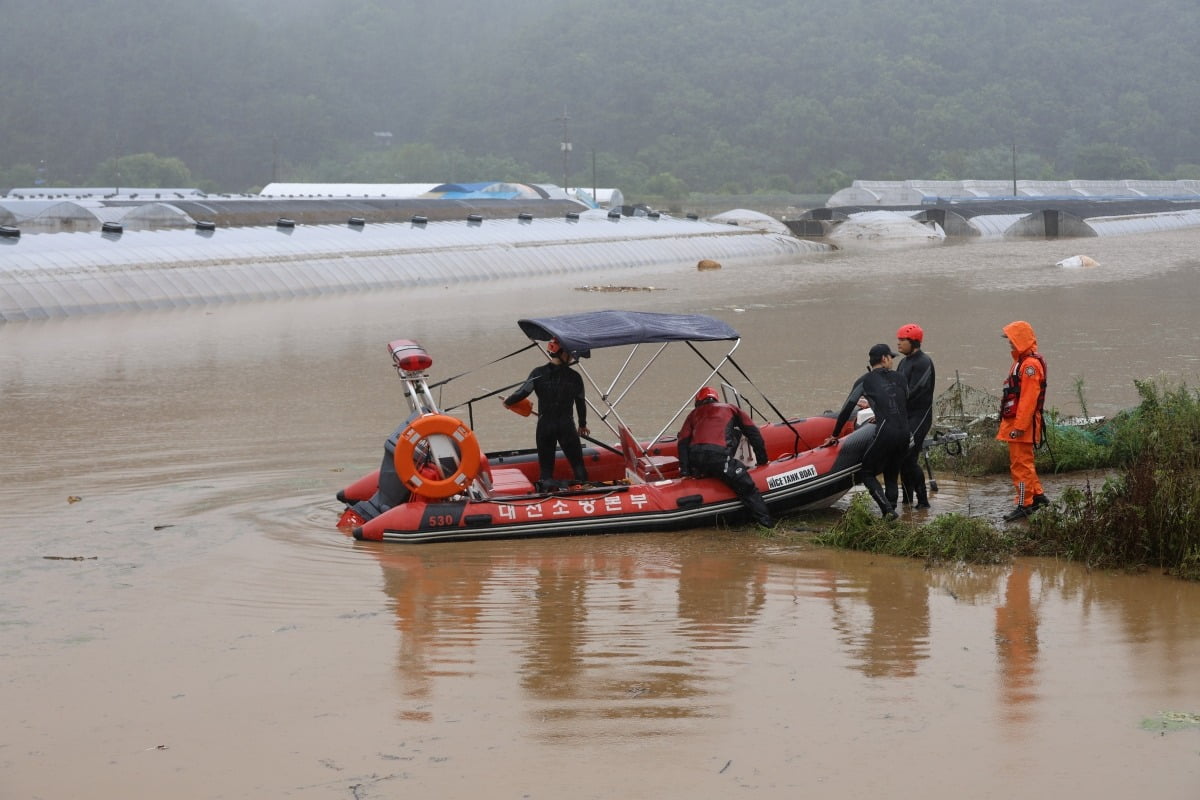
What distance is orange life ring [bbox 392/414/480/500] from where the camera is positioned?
11.4 meters

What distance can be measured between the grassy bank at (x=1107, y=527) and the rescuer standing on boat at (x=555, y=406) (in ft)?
7.74

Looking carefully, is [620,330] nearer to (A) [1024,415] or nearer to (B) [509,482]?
(B) [509,482]

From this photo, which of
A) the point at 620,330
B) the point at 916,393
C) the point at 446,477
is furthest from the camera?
the point at 620,330

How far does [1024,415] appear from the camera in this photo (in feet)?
35.9

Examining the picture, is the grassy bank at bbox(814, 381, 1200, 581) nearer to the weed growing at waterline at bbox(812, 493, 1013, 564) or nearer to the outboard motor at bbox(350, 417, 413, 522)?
the weed growing at waterline at bbox(812, 493, 1013, 564)

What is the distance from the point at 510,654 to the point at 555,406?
160 inches

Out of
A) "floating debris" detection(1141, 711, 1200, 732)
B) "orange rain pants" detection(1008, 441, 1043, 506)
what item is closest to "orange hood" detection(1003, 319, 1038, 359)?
"orange rain pants" detection(1008, 441, 1043, 506)

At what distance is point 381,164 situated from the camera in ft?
433

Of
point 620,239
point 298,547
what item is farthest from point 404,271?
point 298,547

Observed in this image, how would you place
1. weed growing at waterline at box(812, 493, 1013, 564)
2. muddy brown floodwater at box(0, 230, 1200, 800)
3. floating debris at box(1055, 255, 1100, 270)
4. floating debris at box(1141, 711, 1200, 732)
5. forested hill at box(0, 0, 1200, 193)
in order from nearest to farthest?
muddy brown floodwater at box(0, 230, 1200, 800) < floating debris at box(1141, 711, 1200, 732) < weed growing at waterline at box(812, 493, 1013, 564) < floating debris at box(1055, 255, 1100, 270) < forested hill at box(0, 0, 1200, 193)

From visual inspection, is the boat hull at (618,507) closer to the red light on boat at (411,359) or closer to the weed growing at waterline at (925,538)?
the weed growing at waterline at (925,538)

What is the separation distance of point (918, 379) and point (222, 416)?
9.53 meters

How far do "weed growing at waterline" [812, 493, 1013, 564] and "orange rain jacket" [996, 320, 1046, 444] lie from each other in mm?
757

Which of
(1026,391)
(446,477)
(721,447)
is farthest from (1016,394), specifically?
(446,477)
